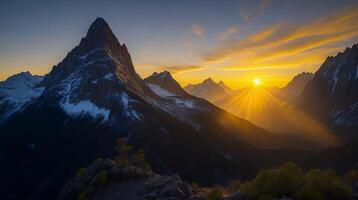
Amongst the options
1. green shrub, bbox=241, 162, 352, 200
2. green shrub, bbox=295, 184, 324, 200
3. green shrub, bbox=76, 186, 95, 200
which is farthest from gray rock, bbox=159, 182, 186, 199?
green shrub, bbox=295, 184, 324, 200

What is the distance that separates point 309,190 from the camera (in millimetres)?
33188

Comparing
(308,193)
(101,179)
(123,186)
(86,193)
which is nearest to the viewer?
(308,193)

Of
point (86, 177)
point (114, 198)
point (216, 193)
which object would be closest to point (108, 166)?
point (86, 177)

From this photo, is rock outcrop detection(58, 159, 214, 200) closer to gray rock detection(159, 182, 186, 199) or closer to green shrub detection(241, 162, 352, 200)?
gray rock detection(159, 182, 186, 199)

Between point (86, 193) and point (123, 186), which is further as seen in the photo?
point (123, 186)

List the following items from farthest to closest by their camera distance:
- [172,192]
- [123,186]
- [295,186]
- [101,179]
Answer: [101,179]
[123,186]
[172,192]
[295,186]

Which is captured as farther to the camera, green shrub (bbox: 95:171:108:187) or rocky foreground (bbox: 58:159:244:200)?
green shrub (bbox: 95:171:108:187)

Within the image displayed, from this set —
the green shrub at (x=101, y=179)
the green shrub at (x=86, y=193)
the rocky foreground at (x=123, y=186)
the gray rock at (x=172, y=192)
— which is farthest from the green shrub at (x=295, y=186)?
the green shrub at (x=86, y=193)

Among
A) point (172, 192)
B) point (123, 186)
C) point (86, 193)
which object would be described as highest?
point (172, 192)

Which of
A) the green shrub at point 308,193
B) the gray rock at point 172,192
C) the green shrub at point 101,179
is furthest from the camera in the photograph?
the green shrub at point 101,179

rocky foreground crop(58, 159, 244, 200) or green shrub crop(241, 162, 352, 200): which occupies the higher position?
green shrub crop(241, 162, 352, 200)

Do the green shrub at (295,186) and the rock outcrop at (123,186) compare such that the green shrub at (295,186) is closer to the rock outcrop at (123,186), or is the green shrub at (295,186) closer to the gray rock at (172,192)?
the rock outcrop at (123,186)

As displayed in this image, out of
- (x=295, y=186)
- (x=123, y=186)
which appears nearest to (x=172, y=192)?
(x=123, y=186)

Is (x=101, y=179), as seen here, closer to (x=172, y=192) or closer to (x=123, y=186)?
(x=123, y=186)
